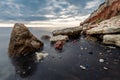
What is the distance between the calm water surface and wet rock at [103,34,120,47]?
0.77 meters

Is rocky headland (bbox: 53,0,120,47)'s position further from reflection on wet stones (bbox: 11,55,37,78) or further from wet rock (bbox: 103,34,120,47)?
reflection on wet stones (bbox: 11,55,37,78)

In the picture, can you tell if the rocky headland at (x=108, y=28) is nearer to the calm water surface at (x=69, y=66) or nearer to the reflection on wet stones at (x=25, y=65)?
the calm water surface at (x=69, y=66)

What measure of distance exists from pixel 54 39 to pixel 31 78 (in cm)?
1306

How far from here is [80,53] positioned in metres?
20.8

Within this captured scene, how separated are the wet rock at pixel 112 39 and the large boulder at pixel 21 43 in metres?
7.42

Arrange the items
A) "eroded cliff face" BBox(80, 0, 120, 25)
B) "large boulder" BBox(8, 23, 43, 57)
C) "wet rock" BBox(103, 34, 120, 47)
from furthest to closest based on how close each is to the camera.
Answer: "eroded cliff face" BBox(80, 0, 120, 25) < "wet rock" BBox(103, 34, 120, 47) < "large boulder" BBox(8, 23, 43, 57)

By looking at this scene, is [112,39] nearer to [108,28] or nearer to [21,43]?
[108,28]

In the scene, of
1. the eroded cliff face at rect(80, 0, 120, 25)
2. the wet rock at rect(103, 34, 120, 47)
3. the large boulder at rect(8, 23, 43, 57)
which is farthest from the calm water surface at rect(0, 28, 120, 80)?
the eroded cliff face at rect(80, 0, 120, 25)

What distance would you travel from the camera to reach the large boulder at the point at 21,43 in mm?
21047

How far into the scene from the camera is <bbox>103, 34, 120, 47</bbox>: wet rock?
2116 cm

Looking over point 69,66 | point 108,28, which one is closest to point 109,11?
point 108,28

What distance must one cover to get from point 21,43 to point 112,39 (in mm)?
9362

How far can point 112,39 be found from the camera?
21844 mm

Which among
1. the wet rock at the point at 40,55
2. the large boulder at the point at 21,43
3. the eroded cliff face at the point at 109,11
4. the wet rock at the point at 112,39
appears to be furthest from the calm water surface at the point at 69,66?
the eroded cliff face at the point at 109,11
